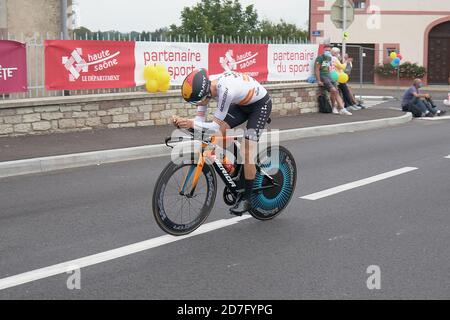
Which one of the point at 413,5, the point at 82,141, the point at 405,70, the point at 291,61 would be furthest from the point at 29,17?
the point at 413,5

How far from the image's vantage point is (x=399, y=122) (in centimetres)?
1762

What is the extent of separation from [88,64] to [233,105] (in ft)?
25.0

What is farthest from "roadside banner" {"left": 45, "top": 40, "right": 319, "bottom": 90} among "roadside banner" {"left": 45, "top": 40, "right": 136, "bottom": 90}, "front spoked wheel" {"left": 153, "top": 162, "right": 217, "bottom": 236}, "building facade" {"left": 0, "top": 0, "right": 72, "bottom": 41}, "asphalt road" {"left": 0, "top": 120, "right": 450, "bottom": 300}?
"front spoked wheel" {"left": 153, "top": 162, "right": 217, "bottom": 236}

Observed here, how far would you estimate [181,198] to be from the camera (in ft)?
18.9

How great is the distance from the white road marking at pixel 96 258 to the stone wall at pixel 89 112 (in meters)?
6.78

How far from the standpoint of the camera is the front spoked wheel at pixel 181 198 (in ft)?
18.1

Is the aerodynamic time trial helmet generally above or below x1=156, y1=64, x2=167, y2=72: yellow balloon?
below

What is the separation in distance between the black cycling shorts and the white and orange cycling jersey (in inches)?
4.0

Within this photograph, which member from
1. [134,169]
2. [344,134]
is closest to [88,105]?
[134,169]

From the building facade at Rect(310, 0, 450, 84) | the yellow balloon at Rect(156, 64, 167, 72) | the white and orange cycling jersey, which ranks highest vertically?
the building facade at Rect(310, 0, 450, 84)

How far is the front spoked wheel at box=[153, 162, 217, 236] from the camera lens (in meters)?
5.53

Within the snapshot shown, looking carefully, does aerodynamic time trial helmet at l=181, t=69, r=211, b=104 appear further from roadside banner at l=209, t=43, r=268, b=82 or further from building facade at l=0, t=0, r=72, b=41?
building facade at l=0, t=0, r=72, b=41

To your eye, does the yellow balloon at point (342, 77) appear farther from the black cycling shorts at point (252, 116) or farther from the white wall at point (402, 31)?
the white wall at point (402, 31)

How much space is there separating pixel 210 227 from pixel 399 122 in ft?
41.0
